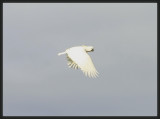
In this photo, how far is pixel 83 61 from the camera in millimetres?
56375

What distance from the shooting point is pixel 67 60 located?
58438 mm

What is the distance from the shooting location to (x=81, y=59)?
2229 inches

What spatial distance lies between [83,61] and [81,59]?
290mm

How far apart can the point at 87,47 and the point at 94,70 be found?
346 cm

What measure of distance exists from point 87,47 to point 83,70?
3565 millimetres

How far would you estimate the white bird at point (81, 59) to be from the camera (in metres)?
55.5

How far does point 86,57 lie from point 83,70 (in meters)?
1.71

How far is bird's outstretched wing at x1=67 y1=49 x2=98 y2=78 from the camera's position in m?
55.4

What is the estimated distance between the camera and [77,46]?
58375 millimetres

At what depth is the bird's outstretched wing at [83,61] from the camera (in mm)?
55406

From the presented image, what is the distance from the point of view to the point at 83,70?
55.4 meters

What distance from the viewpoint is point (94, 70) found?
55.6 meters

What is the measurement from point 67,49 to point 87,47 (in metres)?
1.49

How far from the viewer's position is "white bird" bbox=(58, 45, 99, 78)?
182 feet
